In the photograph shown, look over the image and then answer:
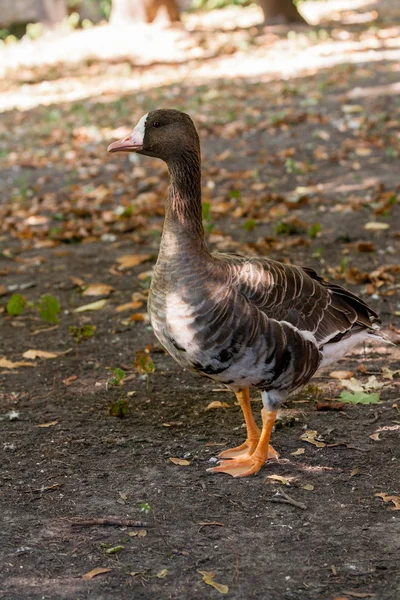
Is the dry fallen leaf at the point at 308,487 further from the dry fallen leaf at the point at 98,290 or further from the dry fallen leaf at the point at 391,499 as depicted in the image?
the dry fallen leaf at the point at 98,290

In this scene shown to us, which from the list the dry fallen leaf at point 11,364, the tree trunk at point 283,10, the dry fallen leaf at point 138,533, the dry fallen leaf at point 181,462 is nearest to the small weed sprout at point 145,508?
the dry fallen leaf at point 138,533

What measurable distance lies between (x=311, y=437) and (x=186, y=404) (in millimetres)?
851

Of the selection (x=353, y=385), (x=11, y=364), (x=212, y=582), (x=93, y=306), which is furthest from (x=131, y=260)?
(x=212, y=582)

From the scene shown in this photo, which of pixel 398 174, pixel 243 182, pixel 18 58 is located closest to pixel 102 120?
pixel 243 182

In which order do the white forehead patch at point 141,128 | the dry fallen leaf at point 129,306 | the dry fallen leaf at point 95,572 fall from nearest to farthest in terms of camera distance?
the dry fallen leaf at point 95,572 < the white forehead patch at point 141,128 < the dry fallen leaf at point 129,306

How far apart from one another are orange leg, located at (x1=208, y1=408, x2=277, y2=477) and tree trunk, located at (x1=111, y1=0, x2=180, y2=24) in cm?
1852

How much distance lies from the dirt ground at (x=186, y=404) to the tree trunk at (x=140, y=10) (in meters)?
10.0

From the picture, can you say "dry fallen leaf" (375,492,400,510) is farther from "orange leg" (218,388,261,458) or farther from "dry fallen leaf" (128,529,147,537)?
"dry fallen leaf" (128,529,147,537)

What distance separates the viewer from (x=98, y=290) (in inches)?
274

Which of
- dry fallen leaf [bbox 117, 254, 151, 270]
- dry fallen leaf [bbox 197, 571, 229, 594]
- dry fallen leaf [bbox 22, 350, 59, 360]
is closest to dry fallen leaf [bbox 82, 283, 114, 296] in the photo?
dry fallen leaf [bbox 117, 254, 151, 270]

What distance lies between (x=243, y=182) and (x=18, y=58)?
12796 millimetres

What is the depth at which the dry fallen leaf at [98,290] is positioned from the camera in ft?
22.7

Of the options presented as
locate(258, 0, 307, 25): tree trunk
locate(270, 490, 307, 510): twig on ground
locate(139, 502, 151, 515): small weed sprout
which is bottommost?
locate(270, 490, 307, 510): twig on ground

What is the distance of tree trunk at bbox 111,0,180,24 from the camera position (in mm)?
20958
